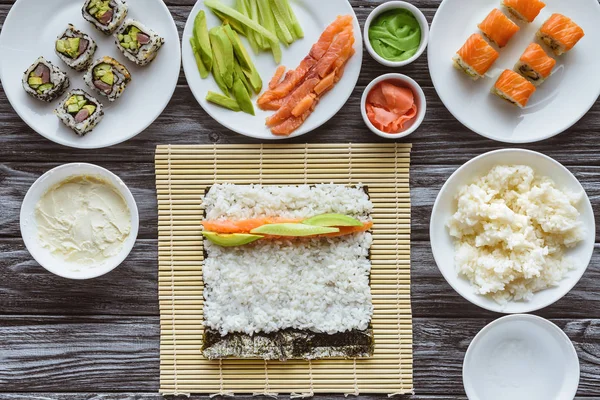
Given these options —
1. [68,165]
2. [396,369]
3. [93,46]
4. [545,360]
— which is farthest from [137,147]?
[545,360]

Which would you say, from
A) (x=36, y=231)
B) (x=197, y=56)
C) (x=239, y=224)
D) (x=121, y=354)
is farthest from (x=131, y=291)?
(x=197, y=56)

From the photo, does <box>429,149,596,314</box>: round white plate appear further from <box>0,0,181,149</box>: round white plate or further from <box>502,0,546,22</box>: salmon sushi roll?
<box>0,0,181,149</box>: round white plate

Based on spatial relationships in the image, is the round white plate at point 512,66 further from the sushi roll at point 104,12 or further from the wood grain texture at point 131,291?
the sushi roll at point 104,12

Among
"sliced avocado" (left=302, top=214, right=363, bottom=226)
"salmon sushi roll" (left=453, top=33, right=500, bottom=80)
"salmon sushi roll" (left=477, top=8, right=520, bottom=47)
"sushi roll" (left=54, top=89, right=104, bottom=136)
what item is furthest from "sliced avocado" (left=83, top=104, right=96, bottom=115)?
"salmon sushi roll" (left=477, top=8, right=520, bottom=47)

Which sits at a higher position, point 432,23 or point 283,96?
point 432,23

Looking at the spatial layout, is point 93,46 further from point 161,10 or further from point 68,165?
point 68,165
